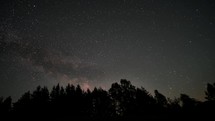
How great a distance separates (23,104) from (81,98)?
59.8 feet

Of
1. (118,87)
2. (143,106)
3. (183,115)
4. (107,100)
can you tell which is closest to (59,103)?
(107,100)

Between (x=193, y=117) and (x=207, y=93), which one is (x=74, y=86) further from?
(x=207, y=93)

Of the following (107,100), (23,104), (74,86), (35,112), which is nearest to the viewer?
(35,112)

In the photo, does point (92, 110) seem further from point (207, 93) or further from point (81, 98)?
point (207, 93)

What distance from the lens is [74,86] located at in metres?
60.8

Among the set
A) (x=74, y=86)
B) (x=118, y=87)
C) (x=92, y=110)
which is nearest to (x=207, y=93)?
(x=118, y=87)

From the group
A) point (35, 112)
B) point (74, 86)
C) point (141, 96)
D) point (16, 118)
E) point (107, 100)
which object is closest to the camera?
point (16, 118)

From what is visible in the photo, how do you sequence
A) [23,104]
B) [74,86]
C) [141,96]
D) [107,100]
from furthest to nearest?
[74,86]
[107,100]
[141,96]
[23,104]

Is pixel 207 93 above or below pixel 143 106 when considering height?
above

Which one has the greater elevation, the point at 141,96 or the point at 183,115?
the point at 141,96

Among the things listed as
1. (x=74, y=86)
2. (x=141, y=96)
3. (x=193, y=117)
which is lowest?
(x=193, y=117)

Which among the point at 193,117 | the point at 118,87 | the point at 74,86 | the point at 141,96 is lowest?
the point at 193,117

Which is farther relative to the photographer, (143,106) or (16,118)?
(143,106)

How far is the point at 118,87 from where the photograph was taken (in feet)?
180
